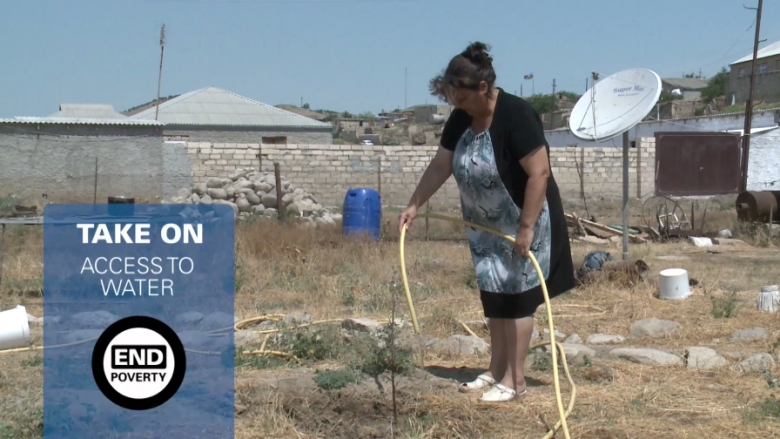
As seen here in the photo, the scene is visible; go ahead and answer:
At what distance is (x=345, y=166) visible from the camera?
20.4 meters

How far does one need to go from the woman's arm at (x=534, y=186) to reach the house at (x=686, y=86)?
66.4 meters

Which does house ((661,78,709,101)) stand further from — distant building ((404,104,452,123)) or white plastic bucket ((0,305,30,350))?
white plastic bucket ((0,305,30,350))

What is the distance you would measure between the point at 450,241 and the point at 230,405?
9.93 metres

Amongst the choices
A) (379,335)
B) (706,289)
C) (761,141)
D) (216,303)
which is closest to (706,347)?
(379,335)

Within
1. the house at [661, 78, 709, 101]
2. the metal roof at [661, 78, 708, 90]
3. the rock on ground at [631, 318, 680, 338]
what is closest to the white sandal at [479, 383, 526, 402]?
the rock on ground at [631, 318, 680, 338]

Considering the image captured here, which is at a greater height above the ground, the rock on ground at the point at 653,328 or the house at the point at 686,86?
the house at the point at 686,86

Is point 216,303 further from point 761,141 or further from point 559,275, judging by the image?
point 761,141

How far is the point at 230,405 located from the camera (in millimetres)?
4023

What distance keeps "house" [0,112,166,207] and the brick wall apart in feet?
3.98

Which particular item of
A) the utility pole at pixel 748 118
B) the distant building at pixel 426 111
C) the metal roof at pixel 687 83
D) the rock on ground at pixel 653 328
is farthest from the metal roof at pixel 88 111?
the metal roof at pixel 687 83

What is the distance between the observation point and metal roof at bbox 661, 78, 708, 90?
71.0 metres

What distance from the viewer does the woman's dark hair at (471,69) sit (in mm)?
3902

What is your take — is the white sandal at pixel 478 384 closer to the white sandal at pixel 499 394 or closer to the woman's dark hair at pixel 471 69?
the white sandal at pixel 499 394

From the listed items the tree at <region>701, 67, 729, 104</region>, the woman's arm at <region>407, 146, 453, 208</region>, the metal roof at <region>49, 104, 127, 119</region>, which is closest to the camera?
the woman's arm at <region>407, 146, 453, 208</region>
